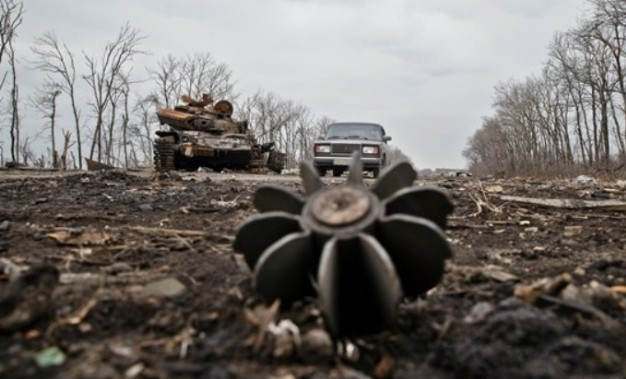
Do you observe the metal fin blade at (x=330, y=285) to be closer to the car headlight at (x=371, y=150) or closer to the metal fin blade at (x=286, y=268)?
the metal fin blade at (x=286, y=268)

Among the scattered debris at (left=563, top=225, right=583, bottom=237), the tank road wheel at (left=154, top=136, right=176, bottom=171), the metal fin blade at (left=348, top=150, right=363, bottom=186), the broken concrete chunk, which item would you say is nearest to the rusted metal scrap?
the metal fin blade at (left=348, top=150, right=363, bottom=186)

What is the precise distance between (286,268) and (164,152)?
1810cm

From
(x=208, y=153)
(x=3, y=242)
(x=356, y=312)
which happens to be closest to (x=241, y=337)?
(x=356, y=312)

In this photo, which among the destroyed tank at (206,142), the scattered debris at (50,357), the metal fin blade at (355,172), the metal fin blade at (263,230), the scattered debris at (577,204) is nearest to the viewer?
the scattered debris at (50,357)

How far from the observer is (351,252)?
6.97ft

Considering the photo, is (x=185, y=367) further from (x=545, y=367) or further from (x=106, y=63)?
(x=106, y=63)

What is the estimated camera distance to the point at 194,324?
2.03 meters

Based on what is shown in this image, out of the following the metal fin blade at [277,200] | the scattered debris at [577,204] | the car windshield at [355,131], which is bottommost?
the scattered debris at [577,204]

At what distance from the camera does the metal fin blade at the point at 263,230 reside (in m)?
2.31

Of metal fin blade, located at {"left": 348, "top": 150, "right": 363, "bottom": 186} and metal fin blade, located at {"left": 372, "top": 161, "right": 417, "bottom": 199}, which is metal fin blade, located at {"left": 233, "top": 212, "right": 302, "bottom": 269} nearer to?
metal fin blade, located at {"left": 348, "top": 150, "right": 363, "bottom": 186}

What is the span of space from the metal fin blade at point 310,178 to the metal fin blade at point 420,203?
39cm

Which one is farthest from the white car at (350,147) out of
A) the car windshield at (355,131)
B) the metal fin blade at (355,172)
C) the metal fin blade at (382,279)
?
the metal fin blade at (382,279)

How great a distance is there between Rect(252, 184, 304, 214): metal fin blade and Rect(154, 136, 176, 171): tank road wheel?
17244 millimetres

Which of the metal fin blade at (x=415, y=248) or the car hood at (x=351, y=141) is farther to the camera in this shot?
the car hood at (x=351, y=141)
